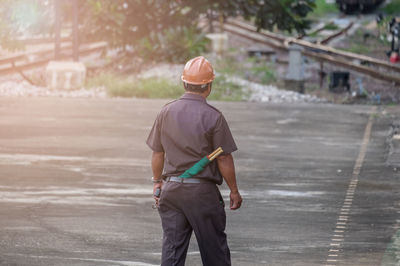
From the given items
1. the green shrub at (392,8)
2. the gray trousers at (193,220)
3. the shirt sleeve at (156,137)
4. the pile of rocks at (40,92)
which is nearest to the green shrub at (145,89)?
the pile of rocks at (40,92)

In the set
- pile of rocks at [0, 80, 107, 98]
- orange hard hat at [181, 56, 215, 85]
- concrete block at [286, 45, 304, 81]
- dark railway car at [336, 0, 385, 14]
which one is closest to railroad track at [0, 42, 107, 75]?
pile of rocks at [0, 80, 107, 98]

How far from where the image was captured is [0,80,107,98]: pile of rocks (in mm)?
27688

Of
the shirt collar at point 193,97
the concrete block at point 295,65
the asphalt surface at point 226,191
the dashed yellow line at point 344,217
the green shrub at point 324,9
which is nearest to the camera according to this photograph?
the shirt collar at point 193,97

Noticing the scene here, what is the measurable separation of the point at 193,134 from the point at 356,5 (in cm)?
4405

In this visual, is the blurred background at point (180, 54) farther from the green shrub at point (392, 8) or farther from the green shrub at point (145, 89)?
the green shrub at point (392, 8)

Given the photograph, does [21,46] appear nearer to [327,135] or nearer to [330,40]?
[330,40]

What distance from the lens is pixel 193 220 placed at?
23.0ft

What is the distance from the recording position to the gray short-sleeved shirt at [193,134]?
7.03 meters

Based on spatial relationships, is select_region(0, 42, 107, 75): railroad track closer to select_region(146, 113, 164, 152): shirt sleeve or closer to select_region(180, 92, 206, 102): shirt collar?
select_region(146, 113, 164, 152): shirt sleeve

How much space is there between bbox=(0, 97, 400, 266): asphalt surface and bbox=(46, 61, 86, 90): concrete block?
579 cm

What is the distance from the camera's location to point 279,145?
1809 centimetres

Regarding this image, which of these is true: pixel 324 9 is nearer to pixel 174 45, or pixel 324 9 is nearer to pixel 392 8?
pixel 392 8

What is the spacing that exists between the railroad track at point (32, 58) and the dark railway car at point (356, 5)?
50.4 feet

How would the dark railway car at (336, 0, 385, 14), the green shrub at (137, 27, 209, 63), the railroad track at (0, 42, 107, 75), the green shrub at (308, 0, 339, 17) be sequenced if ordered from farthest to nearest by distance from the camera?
the green shrub at (308, 0, 339, 17)
the dark railway car at (336, 0, 385, 14)
the green shrub at (137, 27, 209, 63)
the railroad track at (0, 42, 107, 75)
